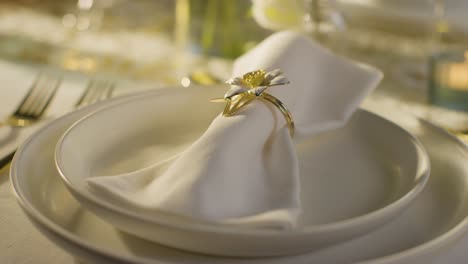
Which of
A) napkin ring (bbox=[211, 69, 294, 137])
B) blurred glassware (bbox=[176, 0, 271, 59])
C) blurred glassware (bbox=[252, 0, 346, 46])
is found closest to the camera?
napkin ring (bbox=[211, 69, 294, 137])

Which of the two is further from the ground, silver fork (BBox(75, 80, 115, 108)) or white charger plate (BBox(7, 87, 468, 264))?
white charger plate (BBox(7, 87, 468, 264))

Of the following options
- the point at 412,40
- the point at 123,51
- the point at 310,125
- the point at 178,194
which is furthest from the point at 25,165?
the point at 412,40

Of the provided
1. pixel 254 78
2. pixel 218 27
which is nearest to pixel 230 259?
pixel 254 78

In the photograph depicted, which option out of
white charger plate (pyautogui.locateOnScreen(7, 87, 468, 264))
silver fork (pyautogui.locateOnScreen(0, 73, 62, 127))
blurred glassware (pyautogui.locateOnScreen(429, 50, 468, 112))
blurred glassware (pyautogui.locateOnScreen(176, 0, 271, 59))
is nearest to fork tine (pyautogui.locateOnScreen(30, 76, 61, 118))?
A: silver fork (pyautogui.locateOnScreen(0, 73, 62, 127))

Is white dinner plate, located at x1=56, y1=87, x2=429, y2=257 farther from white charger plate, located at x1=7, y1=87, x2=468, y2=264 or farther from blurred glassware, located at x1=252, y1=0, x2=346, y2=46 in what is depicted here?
blurred glassware, located at x1=252, y1=0, x2=346, y2=46

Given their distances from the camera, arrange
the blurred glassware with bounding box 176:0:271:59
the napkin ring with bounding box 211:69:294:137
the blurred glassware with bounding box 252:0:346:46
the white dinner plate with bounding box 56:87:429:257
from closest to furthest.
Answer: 1. the white dinner plate with bounding box 56:87:429:257
2. the napkin ring with bounding box 211:69:294:137
3. the blurred glassware with bounding box 252:0:346:46
4. the blurred glassware with bounding box 176:0:271:59

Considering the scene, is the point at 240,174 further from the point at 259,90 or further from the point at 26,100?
the point at 26,100

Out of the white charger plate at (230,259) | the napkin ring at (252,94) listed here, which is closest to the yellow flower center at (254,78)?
A: the napkin ring at (252,94)

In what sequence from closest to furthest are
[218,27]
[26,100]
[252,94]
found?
[252,94] < [26,100] < [218,27]
